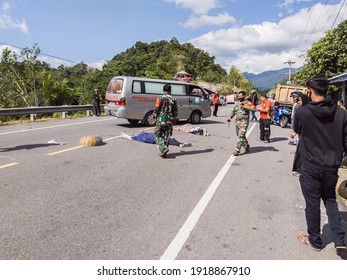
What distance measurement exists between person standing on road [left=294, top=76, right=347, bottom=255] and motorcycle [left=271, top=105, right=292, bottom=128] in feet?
45.7

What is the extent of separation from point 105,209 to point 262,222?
2162mm

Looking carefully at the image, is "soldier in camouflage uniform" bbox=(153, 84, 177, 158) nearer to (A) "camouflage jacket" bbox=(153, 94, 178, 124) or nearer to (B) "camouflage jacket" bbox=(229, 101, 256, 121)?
(A) "camouflage jacket" bbox=(153, 94, 178, 124)

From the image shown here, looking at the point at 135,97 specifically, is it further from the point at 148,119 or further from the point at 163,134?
the point at 163,134

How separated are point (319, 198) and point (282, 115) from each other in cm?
1429

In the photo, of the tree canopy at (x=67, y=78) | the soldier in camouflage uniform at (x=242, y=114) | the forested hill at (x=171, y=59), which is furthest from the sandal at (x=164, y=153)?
the forested hill at (x=171, y=59)

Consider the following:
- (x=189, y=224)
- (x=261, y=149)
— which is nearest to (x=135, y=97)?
(x=261, y=149)

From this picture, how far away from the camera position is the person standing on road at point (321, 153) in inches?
126

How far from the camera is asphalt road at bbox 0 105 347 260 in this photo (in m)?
3.21

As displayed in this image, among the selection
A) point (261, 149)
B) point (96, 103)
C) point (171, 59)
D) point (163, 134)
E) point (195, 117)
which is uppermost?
point (171, 59)

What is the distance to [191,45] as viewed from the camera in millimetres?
119062

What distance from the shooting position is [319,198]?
10.9 ft

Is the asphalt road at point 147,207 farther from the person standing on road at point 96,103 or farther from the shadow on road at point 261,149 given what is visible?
the person standing on road at point 96,103

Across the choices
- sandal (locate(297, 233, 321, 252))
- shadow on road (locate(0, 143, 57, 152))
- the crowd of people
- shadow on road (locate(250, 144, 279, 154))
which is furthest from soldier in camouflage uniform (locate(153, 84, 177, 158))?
sandal (locate(297, 233, 321, 252))
